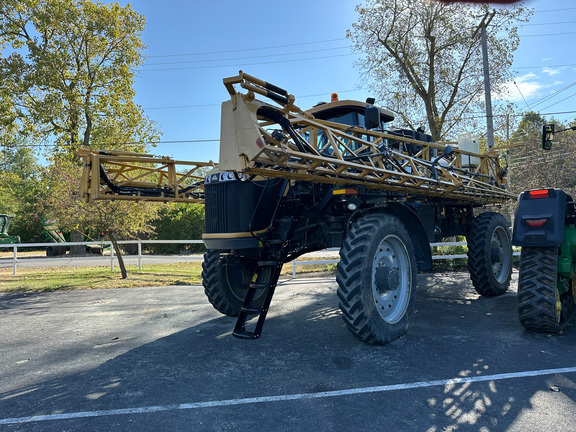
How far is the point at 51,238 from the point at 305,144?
27283 mm

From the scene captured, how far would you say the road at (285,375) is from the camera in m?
2.86

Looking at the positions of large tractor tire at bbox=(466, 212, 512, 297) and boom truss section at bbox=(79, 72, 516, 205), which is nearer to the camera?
boom truss section at bbox=(79, 72, 516, 205)

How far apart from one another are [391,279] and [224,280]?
232cm

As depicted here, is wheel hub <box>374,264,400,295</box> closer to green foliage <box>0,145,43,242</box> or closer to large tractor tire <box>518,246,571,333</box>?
large tractor tire <box>518,246,571,333</box>

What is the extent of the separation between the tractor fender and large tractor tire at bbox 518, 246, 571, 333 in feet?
0.64

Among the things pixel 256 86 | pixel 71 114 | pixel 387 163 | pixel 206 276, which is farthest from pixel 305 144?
pixel 71 114

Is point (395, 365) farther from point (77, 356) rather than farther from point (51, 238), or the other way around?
point (51, 238)

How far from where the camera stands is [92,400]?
10.7ft

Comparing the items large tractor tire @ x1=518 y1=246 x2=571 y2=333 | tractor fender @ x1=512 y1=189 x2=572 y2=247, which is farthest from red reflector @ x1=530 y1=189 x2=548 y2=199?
large tractor tire @ x1=518 y1=246 x2=571 y2=333

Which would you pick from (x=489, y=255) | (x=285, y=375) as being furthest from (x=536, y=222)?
(x=285, y=375)

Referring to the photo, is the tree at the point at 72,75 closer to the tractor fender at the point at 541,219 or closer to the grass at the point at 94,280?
the grass at the point at 94,280

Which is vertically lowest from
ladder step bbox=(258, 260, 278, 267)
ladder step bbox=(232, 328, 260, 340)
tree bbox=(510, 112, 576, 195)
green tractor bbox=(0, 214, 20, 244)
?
ladder step bbox=(232, 328, 260, 340)

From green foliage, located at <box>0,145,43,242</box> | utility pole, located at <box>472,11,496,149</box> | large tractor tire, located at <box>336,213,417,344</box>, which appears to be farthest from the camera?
green foliage, located at <box>0,145,43,242</box>

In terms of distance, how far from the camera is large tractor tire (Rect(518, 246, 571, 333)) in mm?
4480
